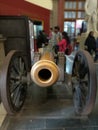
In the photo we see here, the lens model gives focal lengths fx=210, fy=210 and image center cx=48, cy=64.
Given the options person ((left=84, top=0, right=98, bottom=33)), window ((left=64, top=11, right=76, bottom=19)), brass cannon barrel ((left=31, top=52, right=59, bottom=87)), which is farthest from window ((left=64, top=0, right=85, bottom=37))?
brass cannon barrel ((left=31, top=52, right=59, bottom=87))

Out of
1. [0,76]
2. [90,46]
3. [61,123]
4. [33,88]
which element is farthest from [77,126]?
[90,46]

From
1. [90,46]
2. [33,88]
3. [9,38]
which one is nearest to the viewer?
[33,88]

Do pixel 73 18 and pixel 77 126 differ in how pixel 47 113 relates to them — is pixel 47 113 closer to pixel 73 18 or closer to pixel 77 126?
pixel 77 126

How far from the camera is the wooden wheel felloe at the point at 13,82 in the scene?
233 cm

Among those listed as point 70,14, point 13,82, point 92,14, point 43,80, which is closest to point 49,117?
point 43,80

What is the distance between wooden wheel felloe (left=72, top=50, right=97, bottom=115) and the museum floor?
14cm

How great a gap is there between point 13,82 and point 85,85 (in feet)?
3.08

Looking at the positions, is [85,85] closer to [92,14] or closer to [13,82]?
[13,82]

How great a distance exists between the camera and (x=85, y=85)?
107 inches

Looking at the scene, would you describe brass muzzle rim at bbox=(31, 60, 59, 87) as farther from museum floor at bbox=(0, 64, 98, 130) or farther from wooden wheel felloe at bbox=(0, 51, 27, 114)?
museum floor at bbox=(0, 64, 98, 130)

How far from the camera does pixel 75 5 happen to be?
14039 millimetres

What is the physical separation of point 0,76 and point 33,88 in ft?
4.90

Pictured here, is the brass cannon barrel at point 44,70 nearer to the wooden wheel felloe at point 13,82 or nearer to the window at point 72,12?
the wooden wheel felloe at point 13,82

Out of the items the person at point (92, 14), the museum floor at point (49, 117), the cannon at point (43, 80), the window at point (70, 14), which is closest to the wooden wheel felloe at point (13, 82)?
the cannon at point (43, 80)
